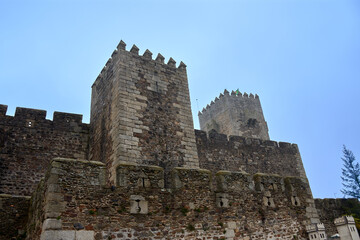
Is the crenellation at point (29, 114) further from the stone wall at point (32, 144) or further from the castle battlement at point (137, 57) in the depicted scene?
the castle battlement at point (137, 57)

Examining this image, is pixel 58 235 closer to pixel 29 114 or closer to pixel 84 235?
pixel 84 235

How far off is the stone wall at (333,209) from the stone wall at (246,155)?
5153 millimetres

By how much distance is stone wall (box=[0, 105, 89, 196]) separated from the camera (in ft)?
41.4

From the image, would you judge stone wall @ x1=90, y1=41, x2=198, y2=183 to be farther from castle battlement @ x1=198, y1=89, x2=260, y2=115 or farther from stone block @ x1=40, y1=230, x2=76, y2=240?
castle battlement @ x1=198, y1=89, x2=260, y2=115

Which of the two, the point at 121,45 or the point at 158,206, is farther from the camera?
the point at 121,45

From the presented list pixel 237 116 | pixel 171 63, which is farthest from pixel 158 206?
pixel 237 116

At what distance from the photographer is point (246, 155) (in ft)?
61.6

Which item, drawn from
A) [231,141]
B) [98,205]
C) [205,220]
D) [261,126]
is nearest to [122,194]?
[98,205]

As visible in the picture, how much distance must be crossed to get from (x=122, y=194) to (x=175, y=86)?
739 centimetres

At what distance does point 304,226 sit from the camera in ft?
31.7

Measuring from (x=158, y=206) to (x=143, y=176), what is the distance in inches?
29.6

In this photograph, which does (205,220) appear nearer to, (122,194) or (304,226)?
(122,194)

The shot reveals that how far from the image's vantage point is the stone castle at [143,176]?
22.6 feet

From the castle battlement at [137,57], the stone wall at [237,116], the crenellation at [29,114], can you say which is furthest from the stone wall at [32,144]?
the stone wall at [237,116]
